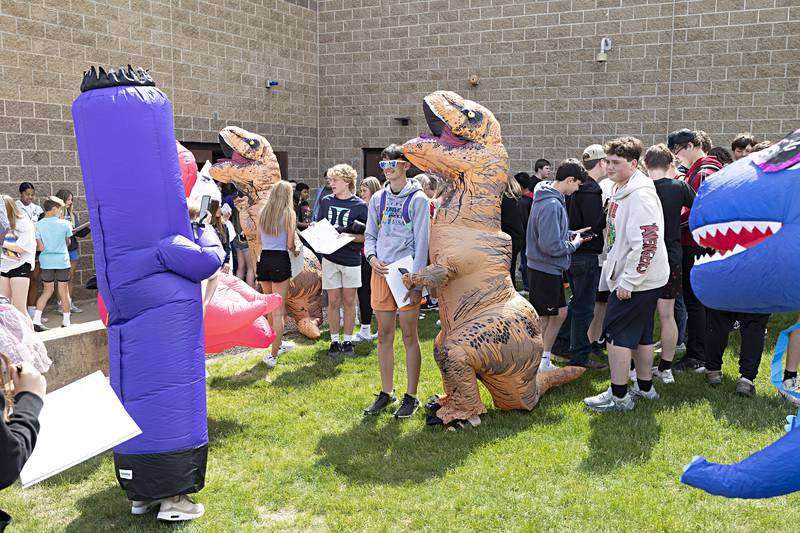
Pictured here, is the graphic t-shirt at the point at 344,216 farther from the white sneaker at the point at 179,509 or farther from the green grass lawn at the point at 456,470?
the white sneaker at the point at 179,509

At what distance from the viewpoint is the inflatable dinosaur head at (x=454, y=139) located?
15.3 ft

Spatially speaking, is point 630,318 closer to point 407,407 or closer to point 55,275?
point 407,407

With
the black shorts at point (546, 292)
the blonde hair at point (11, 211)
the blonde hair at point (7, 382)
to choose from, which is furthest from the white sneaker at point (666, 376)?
the blonde hair at point (11, 211)

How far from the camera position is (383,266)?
16.4ft

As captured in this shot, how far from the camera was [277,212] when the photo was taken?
258 inches

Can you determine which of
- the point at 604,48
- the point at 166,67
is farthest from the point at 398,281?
the point at 604,48

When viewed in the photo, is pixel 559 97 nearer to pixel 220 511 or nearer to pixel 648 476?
pixel 648 476

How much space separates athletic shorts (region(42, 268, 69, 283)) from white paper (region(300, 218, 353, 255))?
11.3 ft

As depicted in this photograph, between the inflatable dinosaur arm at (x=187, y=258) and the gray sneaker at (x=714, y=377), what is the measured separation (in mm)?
4046

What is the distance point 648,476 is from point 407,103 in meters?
10.7

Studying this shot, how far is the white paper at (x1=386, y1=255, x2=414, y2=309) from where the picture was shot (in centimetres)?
482

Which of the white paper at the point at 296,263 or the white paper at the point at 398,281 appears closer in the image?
the white paper at the point at 398,281

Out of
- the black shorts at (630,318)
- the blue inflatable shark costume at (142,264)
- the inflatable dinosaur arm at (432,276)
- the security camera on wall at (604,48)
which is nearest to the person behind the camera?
the blue inflatable shark costume at (142,264)

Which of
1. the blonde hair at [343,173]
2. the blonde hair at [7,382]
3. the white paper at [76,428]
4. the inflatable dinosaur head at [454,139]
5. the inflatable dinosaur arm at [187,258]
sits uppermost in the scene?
the inflatable dinosaur head at [454,139]
